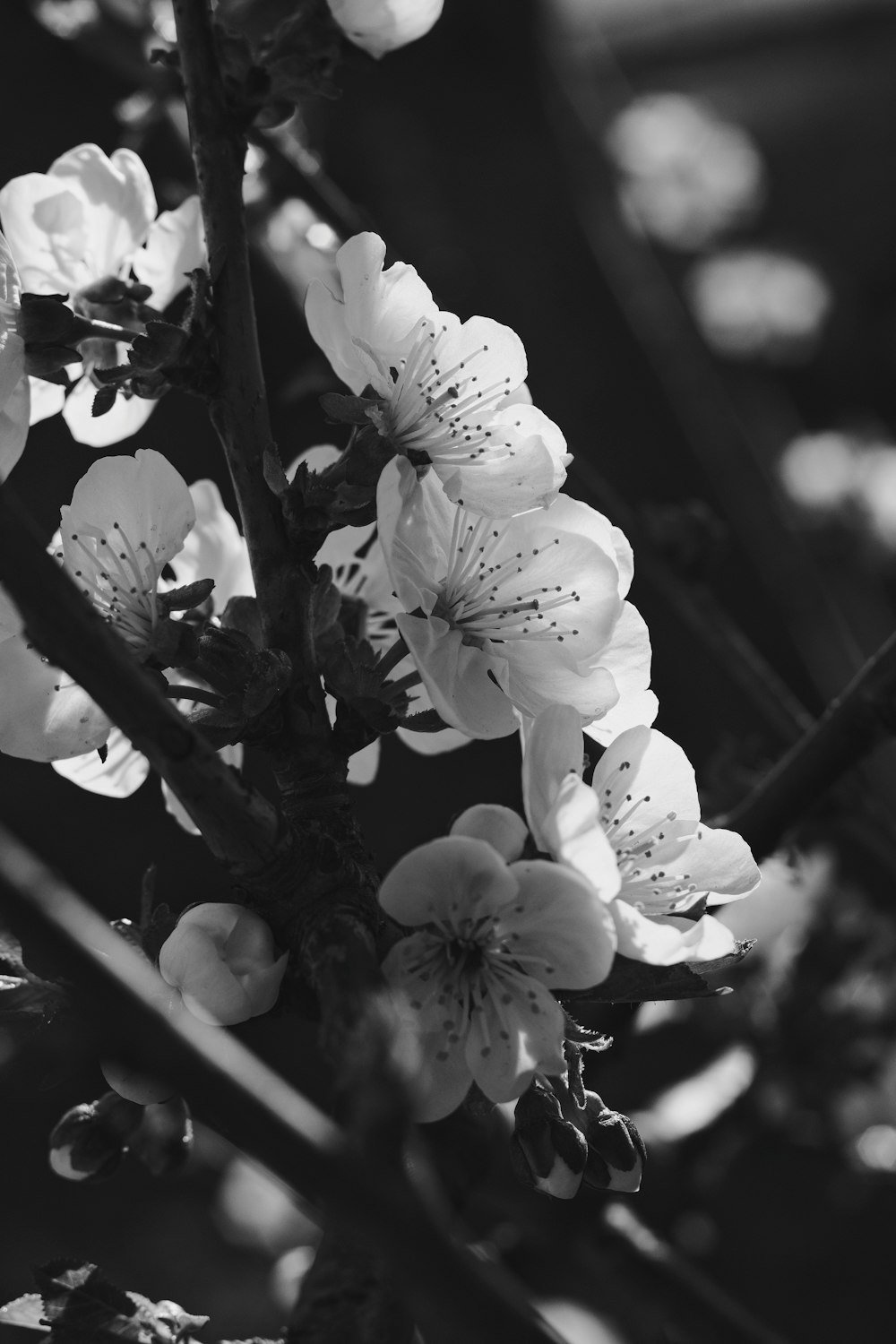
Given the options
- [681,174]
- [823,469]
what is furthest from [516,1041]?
[681,174]

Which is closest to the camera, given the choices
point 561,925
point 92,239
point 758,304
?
point 561,925

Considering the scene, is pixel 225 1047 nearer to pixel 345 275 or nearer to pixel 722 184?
pixel 345 275

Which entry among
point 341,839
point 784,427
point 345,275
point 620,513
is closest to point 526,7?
point 784,427

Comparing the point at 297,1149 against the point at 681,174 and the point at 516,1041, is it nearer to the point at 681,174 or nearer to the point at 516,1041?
the point at 516,1041

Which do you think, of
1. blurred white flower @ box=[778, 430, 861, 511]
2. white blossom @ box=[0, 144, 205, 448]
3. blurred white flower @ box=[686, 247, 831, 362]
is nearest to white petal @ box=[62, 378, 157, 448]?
white blossom @ box=[0, 144, 205, 448]

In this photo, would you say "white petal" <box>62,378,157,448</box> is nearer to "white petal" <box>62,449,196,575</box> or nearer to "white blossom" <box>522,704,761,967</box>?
"white petal" <box>62,449,196,575</box>

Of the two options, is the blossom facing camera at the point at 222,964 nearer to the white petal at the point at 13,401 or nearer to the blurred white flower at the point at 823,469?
the white petal at the point at 13,401
